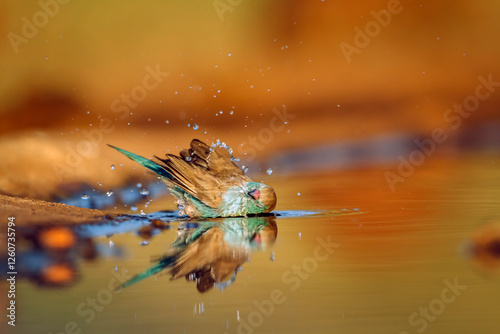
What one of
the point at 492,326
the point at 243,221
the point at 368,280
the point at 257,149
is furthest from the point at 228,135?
the point at 492,326

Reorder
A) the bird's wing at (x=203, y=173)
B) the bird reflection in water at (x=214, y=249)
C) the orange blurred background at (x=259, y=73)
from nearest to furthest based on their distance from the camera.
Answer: the bird reflection in water at (x=214, y=249) < the bird's wing at (x=203, y=173) < the orange blurred background at (x=259, y=73)

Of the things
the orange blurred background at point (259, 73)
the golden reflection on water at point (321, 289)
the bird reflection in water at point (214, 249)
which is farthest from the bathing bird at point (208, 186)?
the orange blurred background at point (259, 73)

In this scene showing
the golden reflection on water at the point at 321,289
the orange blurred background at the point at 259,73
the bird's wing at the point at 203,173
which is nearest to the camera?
the golden reflection on water at the point at 321,289

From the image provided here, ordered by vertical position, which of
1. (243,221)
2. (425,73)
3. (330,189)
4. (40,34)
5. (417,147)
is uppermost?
(40,34)

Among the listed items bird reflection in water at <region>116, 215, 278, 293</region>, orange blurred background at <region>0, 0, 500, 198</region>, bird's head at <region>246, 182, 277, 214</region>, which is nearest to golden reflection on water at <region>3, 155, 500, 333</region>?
bird reflection in water at <region>116, 215, 278, 293</region>

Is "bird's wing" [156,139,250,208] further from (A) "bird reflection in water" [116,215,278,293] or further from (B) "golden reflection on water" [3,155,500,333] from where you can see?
(B) "golden reflection on water" [3,155,500,333]

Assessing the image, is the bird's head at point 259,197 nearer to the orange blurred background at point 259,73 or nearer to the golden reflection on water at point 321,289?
the golden reflection on water at point 321,289

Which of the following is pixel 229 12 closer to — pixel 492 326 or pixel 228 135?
pixel 228 135
